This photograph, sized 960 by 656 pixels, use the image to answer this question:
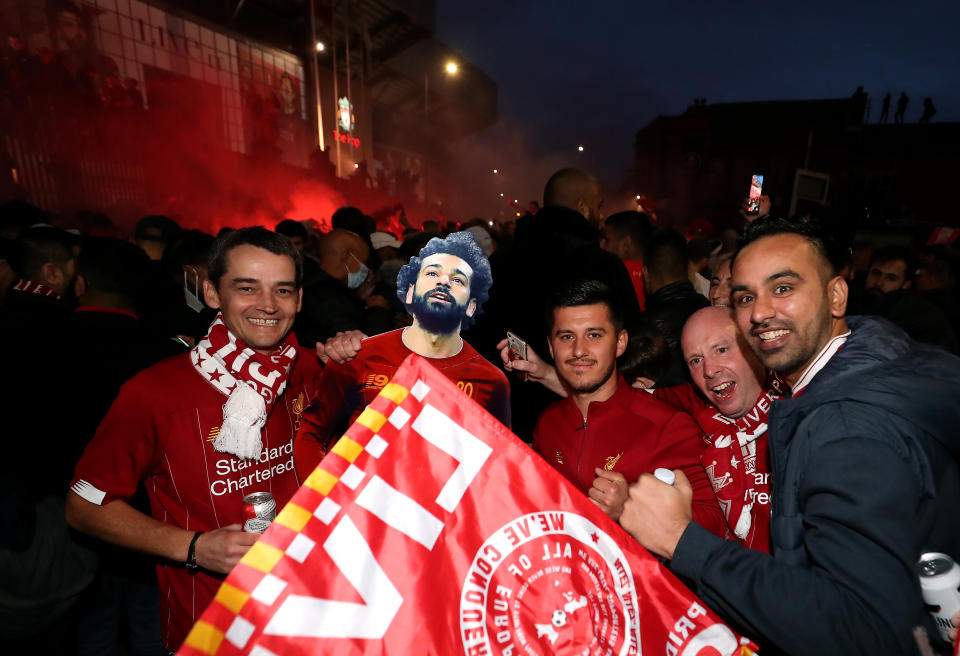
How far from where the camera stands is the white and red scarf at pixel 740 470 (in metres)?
2.46

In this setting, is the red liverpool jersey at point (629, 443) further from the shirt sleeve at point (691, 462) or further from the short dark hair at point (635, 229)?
the short dark hair at point (635, 229)

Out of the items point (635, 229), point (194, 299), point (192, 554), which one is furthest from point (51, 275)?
point (635, 229)

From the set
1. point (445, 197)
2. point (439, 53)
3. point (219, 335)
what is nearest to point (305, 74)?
point (439, 53)

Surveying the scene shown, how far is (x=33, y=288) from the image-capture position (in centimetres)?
328

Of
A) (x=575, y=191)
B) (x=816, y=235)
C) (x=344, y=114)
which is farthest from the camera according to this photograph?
(x=344, y=114)

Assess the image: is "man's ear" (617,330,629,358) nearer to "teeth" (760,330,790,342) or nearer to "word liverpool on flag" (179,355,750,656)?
"teeth" (760,330,790,342)

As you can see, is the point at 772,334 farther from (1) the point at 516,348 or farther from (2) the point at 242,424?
(2) the point at 242,424

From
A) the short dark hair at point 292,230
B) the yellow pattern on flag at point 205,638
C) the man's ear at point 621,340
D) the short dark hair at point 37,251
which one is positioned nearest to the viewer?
the yellow pattern on flag at point 205,638

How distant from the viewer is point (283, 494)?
2.42 meters

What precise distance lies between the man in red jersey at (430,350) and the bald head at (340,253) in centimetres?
310

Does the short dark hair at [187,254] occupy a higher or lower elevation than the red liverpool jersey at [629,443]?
higher

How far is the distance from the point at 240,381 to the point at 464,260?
4.12 feet

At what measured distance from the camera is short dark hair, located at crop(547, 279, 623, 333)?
8.89ft

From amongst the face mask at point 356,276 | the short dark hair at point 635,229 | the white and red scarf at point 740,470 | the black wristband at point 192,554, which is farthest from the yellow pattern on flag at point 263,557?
the short dark hair at point 635,229
